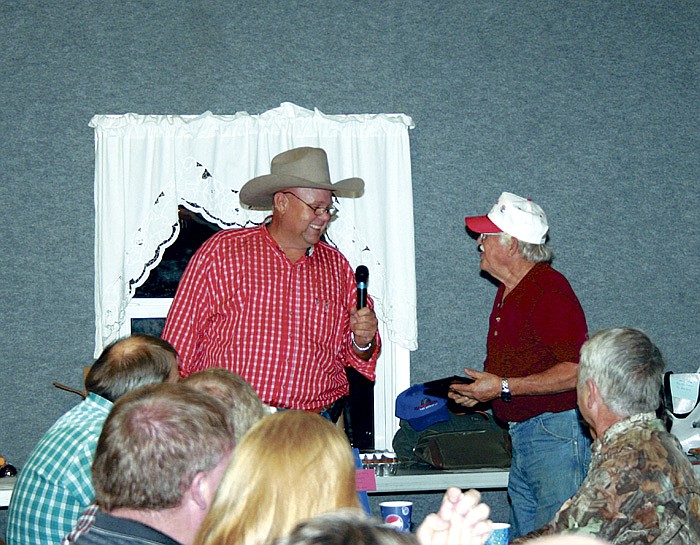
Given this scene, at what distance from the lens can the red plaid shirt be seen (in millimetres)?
3373

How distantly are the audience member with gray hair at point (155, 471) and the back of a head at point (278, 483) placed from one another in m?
0.17

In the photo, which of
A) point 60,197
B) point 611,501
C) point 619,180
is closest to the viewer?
point 611,501

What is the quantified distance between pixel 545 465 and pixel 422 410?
937mm

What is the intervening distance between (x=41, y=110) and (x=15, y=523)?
275 centimetres

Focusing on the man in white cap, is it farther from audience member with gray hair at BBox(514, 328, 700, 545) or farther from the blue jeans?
audience member with gray hair at BBox(514, 328, 700, 545)

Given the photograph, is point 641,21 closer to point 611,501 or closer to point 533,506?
point 533,506

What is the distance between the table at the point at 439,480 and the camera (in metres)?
3.79

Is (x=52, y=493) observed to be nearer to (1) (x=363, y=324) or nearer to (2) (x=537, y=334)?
(1) (x=363, y=324)

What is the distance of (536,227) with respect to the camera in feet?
11.5

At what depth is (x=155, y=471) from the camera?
1558mm

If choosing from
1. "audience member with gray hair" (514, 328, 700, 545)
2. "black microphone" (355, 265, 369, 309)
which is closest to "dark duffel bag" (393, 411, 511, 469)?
"black microphone" (355, 265, 369, 309)

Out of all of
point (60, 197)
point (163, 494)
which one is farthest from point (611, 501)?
point (60, 197)

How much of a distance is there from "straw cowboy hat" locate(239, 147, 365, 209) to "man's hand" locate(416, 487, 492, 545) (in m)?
2.26

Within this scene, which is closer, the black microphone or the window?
the black microphone
